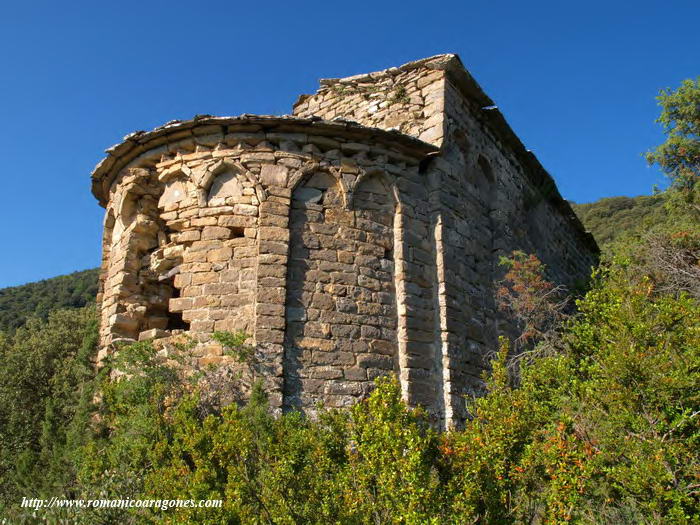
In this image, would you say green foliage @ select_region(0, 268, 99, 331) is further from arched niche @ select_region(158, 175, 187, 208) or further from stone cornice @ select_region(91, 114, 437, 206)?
arched niche @ select_region(158, 175, 187, 208)

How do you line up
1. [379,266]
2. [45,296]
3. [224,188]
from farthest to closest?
[45,296]
[379,266]
[224,188]

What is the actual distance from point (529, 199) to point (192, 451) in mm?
8118

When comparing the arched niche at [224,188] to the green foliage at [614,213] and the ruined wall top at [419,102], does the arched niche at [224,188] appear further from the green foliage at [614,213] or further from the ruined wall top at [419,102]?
the green foliage at [614,213]

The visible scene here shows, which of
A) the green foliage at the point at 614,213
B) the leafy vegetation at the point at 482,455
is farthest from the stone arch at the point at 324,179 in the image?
the green foliage at the point at 614,213

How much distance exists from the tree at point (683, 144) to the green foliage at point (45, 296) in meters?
22.8

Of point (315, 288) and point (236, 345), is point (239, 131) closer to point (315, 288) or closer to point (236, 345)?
point (315, 288)

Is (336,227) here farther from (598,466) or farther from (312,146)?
(598,466)

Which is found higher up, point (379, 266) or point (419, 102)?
point (419, 102)

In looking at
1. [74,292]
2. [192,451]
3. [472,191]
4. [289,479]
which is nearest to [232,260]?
[192,451]

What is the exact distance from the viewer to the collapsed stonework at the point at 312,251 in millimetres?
6457

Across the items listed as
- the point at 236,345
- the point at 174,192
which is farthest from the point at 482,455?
the point at 174,192

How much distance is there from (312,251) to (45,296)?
27198 mm

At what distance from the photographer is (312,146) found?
7105 millimetres

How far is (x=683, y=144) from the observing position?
1253 cm
